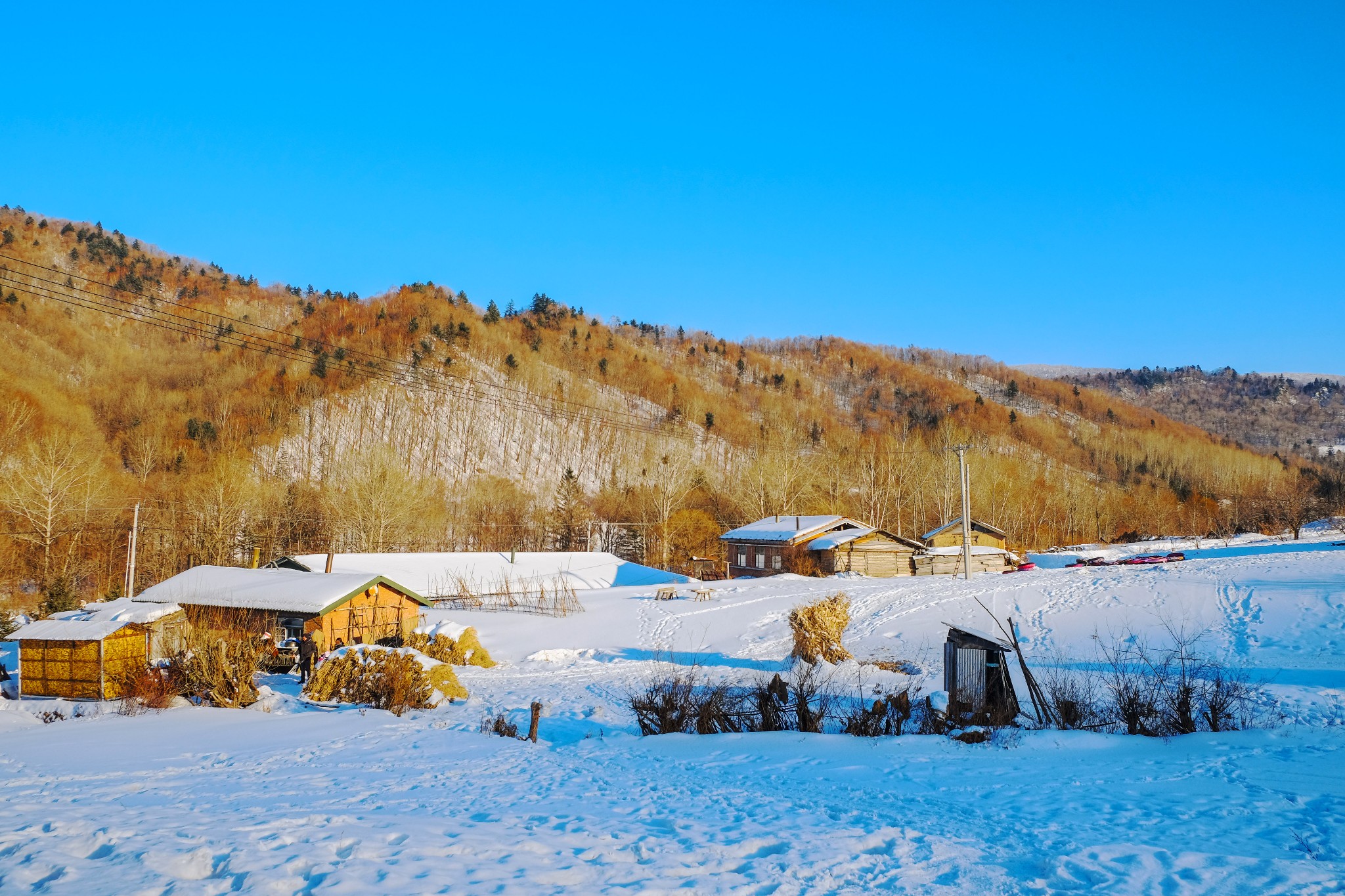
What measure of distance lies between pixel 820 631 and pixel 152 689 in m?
18.3

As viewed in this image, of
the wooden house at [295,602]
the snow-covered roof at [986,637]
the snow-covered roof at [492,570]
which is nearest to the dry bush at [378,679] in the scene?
the wooden house at [295,602]

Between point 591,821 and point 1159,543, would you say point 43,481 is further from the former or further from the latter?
point 1159,543

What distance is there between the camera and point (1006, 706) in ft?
45.2

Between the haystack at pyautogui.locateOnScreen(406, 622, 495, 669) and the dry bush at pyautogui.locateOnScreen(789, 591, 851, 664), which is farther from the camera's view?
the haystack at pyautogui.locateOnScreen(406, 622, 495, 669)

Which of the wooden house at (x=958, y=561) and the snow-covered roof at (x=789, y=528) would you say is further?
the wooden house at (x=958, y=561)

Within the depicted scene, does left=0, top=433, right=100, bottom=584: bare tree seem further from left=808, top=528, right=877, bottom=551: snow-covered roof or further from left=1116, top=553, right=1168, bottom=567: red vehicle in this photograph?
left=1116, top=553, right=1168, bottom=567: red vehicle

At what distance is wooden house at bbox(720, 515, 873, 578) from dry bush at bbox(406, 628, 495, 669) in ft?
90.5

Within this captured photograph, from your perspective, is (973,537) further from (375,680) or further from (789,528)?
(375,680)

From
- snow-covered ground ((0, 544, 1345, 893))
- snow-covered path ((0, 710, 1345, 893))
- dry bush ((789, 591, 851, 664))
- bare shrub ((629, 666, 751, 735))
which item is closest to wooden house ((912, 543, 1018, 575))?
dry bush ((789, 591, 851, 664))

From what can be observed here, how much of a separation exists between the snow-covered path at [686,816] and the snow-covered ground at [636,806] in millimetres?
39

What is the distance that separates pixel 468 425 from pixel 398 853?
3555 inches

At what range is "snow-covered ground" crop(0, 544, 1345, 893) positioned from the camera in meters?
6.18

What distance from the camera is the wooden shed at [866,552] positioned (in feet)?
162

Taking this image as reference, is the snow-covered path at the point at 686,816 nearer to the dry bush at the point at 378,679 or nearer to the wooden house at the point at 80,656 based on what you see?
the dry bush at the point at 378,679
